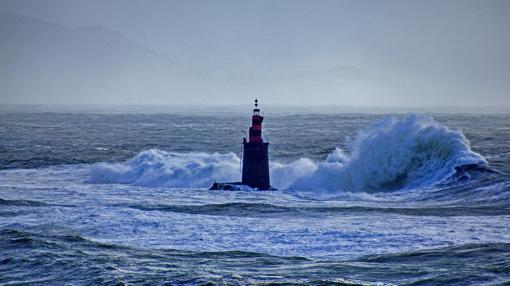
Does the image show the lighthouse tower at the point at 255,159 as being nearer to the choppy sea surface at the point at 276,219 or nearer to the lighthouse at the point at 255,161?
the lighthouse at the point at 255,161

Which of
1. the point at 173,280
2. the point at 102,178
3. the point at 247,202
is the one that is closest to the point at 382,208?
the point at 247,202

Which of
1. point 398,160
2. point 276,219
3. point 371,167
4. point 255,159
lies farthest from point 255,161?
point 276,219

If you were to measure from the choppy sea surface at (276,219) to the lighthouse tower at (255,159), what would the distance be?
634 millimetres

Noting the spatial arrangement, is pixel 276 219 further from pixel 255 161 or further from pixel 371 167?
pixel 371 167

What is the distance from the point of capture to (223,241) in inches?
644

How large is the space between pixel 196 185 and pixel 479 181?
9839 mm

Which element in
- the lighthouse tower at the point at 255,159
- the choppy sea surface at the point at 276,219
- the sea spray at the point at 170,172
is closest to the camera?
the choppy sea surface at the point at 276,219

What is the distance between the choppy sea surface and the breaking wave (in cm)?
5

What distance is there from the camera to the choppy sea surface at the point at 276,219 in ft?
44.4

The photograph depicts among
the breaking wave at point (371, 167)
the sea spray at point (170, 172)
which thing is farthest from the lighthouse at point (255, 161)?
the sea spray at point (170, 172)

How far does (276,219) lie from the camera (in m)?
19.3

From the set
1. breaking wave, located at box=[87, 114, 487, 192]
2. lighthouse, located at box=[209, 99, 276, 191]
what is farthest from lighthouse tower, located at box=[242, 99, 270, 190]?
breaking wave, located at box=[87, 114, 487, 192]

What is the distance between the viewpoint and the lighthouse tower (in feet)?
84.1

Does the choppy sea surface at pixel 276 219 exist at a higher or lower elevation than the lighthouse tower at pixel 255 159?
lower
